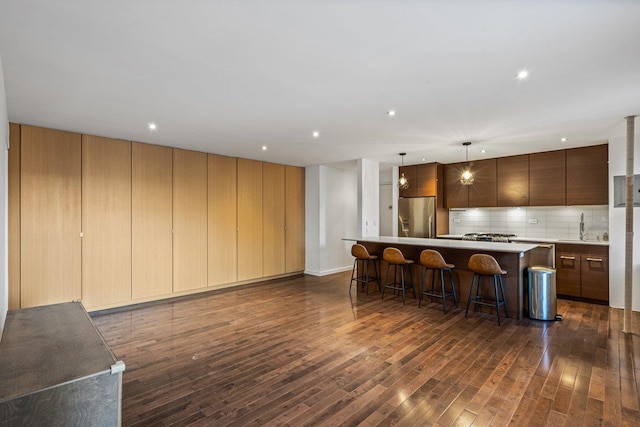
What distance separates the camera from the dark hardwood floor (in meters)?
2.26

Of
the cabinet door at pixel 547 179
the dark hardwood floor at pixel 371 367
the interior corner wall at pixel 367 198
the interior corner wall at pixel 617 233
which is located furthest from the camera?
the interior corner wall at pixel 367 198

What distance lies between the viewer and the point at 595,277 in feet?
16.3

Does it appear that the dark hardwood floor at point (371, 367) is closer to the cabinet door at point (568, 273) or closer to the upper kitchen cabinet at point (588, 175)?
the cabinet door at point (568, 273)

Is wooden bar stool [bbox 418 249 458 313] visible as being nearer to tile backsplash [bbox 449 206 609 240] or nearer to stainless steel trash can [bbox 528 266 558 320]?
stainless steel trash can [bbox 528 266 558 320]

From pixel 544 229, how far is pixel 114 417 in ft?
22.8

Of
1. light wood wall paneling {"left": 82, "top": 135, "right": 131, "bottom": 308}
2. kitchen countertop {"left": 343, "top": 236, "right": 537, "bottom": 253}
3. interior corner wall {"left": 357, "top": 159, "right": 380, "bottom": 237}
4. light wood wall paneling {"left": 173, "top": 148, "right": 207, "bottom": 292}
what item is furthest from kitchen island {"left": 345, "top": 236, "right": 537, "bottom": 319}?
light wood wall paneling {"left": 82, "top": 135, "right": 131, "bottom": 308}

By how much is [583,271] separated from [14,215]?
810 cm

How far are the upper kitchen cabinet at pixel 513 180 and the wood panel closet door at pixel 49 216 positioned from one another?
23.6 ft

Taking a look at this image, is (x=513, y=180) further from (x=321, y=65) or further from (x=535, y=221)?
(x=321, y=65)

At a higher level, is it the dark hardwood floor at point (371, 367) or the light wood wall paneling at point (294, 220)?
the light wood wall paneling at point (294, 220)

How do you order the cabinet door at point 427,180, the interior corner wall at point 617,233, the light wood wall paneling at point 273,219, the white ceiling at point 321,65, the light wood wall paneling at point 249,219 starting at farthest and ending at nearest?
the cabinet door at point 427,180 < the light wood wall paneling at point 273,219 < the light wood wall paneling at point 249,219 < the interior corner wall at point 617,233 < the white ceiling at point 321,65

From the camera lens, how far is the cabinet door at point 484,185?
21.0 feet

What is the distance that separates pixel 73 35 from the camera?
2.06 metres

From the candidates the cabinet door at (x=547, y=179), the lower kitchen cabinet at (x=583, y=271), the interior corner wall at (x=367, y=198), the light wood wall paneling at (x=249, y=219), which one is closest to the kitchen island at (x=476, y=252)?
the interior corner wall at (x=367, y=198)
